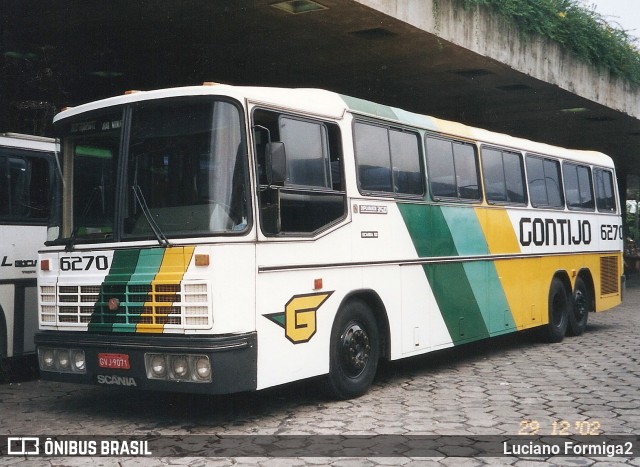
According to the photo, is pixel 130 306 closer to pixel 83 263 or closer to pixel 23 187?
pixel 83 263

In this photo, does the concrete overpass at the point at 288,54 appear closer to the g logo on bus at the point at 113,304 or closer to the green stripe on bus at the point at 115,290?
the green stripe on bus at the point at 115,290

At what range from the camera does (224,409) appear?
310 inches

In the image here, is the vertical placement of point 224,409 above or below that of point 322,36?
below

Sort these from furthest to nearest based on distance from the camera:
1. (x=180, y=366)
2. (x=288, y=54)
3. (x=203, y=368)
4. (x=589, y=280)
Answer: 1. (x=288, y=54)
2. (x=589, y=280)
3. (x=180, y=366)
4. (x=203, y=368)

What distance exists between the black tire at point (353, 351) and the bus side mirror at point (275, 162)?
1.61 metres

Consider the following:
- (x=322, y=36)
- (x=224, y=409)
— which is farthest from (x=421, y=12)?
(x=224, y=409)

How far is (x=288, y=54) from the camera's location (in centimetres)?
1485

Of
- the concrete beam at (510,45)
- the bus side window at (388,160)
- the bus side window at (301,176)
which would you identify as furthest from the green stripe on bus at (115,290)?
the concrete beam at (510,45)

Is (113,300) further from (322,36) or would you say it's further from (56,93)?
(56,93)

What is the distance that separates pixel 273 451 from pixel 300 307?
5.10ft

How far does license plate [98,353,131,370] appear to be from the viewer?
6.96 meters

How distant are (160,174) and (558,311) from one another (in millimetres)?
7968

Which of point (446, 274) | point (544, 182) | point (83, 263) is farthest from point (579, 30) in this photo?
point (83, 263)

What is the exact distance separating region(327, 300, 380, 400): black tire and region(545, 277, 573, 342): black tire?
5013mm
